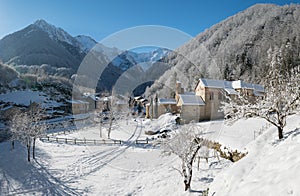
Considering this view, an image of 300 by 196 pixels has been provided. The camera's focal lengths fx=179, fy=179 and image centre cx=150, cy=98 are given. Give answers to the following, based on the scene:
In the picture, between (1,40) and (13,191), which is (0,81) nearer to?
(13,191)

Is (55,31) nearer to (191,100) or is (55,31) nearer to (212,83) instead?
(191,100)

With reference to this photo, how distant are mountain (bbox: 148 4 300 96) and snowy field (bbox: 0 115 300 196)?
97.2 feet

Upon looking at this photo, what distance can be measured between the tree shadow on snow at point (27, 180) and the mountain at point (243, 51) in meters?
34.2

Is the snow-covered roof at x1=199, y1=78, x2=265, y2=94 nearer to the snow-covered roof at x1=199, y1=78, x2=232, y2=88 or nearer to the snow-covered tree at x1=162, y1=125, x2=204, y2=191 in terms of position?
the snow-covered roof at x1=199, y1=78, x2=232, y2=88

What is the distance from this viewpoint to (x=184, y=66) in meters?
66.5

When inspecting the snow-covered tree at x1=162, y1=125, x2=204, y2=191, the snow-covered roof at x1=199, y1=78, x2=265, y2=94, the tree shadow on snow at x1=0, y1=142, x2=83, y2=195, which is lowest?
the tree shadow on snow at x1=0, y1=142, x2=83, y2=195

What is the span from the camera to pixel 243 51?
67.6 m

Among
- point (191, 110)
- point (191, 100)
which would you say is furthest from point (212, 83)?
point (191, 110)

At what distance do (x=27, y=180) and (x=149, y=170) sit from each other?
922 cm

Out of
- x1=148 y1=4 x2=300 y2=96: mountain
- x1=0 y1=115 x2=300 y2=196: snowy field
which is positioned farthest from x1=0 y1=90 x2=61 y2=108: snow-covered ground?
x1=148 y1=4 x2=300 y2=96: mountain

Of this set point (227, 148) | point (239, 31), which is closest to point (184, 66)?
point (239, 31)

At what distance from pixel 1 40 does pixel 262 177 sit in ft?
577

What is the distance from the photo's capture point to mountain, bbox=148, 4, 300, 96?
54.1 metres

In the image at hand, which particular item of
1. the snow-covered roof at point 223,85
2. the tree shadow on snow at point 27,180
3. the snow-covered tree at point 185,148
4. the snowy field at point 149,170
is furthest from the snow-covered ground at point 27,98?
the snow-covered tree at point 185,148
